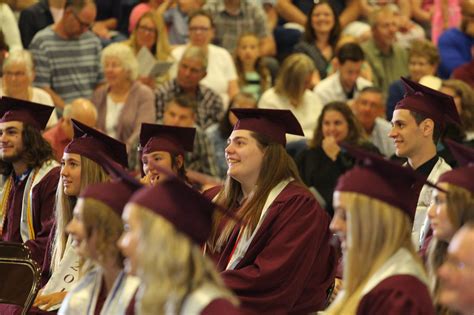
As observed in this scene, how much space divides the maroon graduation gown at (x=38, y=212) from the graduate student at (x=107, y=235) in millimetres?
2483

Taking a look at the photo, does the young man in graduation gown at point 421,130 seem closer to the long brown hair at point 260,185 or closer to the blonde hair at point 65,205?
the long brown hair at point 260,185

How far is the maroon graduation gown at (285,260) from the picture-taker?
656cm

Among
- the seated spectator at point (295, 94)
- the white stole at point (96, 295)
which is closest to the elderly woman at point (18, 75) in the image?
the seated spectator at point (295, 94)

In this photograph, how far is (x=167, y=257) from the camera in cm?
439

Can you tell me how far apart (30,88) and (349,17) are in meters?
4.36

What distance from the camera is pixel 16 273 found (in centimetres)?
689

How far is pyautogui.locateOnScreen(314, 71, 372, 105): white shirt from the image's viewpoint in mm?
11477

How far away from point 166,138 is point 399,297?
3373mm

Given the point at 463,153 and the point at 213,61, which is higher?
the point at 463,153

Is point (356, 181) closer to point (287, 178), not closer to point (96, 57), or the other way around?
point (287, 178)

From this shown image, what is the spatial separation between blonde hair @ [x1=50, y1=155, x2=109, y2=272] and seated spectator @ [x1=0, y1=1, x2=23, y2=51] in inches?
197

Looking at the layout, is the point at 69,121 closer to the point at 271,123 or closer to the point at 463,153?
the point at 271,123

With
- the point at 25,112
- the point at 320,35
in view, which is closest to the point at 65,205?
the point at 25,112

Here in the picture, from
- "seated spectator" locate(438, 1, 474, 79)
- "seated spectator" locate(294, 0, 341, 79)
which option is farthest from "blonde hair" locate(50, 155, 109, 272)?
"seated spectator" locate(438, 1, 474, 79)
